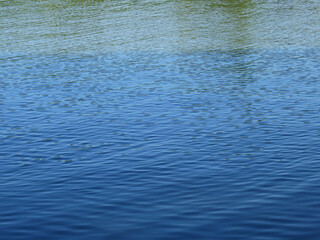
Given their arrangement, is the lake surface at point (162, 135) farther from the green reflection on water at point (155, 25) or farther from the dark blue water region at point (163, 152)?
the green reflection on water at point (155, 25)

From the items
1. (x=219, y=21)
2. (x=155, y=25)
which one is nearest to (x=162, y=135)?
(x=155, y=25)

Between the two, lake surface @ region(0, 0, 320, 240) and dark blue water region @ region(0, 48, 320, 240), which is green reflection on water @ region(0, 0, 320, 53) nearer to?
lake surface @ region(0, 0, 320, 240)

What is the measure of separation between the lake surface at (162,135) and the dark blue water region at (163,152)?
8cm

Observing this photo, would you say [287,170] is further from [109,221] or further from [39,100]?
[39,100]

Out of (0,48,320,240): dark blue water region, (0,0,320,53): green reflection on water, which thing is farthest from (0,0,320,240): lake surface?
(0,0,320,53): green reflection on water

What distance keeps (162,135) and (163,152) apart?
3.20m

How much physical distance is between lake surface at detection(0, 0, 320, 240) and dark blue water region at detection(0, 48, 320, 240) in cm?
8

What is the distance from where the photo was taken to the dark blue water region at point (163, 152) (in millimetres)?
21531

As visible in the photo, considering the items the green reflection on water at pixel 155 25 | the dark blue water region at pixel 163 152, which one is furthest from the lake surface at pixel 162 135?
the green reflection on water at pixel 155 25

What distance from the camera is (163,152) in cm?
2981

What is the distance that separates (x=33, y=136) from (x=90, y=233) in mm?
14509

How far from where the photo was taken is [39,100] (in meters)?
43.4

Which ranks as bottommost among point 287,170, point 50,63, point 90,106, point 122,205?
point 122,205

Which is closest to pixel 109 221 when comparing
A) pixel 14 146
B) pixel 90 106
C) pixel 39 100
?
pixel 14 146
